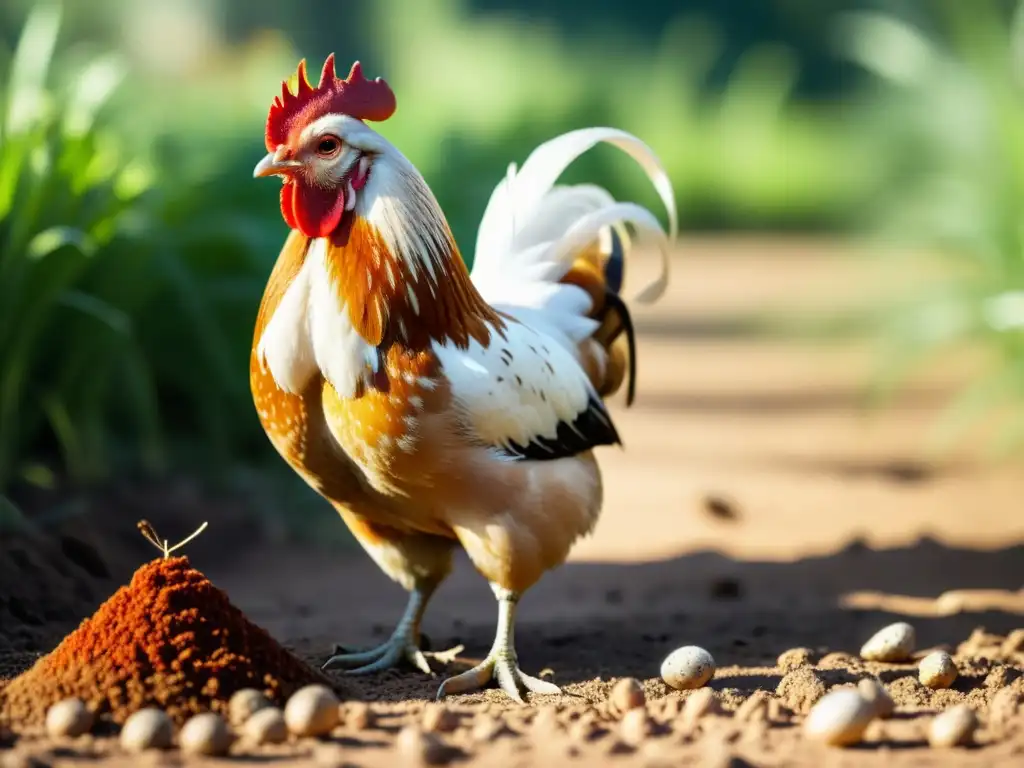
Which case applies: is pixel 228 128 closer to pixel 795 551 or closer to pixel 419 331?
pixel 795 551

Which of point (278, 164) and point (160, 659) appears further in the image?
point (278, 164)

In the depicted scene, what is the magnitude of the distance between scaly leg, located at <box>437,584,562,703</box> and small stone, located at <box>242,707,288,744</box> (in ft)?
2.64

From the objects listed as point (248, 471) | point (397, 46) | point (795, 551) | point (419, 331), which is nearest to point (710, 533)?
point (795, 551)

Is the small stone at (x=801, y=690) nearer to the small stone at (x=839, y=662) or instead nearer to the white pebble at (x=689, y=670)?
the white pebble at (x=689, y=670)

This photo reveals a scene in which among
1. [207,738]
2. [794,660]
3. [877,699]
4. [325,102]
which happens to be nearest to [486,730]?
[207,738]

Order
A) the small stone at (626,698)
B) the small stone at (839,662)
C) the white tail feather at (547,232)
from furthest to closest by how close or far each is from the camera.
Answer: the white tail feather at (547,232) → the small stone at (839,662) → the small stone at (626,698)

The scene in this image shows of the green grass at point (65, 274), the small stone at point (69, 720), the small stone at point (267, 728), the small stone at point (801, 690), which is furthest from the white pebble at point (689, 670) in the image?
the green grass at point (65, 274)

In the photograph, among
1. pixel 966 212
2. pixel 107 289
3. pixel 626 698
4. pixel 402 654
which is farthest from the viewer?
pixel 966 212

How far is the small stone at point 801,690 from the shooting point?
3.24m

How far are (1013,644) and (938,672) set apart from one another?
0.60 meters

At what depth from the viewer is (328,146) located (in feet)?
11.1

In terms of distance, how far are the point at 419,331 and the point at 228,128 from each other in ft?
18.8

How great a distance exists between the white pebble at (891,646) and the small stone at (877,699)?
33.7 inches

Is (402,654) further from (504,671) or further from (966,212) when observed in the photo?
(966,212)
